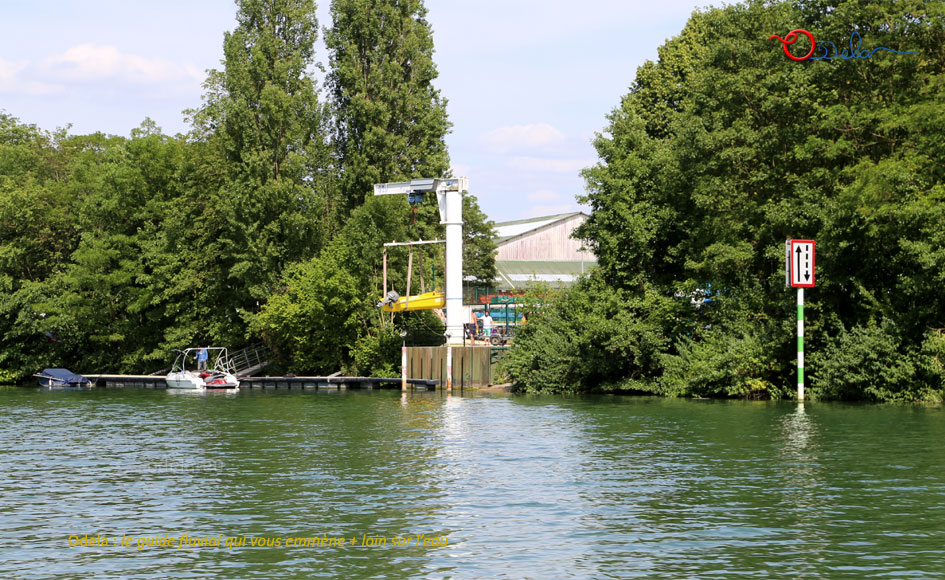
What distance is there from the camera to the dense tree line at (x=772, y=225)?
39.5 metres

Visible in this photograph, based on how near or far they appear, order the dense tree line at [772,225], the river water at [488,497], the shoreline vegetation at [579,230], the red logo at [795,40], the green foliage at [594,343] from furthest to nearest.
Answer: the green foliage at [594,343] < the red logo at [795,40] < the shoreline vegetation at [579,230] < the dense tree line at [772,225] < the river water at [488,497]

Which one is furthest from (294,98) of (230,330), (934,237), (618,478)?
(618,478)

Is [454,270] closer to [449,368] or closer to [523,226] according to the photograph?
→ [449,368]

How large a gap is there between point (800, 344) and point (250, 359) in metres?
40.4

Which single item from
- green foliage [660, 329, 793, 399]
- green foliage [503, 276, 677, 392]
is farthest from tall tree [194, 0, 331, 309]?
green foliage [660, 329, 793, 399]

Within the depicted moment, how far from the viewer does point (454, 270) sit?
2306 inches

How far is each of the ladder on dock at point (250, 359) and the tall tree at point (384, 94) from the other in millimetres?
11156

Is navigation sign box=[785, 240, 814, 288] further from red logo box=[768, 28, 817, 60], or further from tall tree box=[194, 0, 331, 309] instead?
tall tree box=[194, 0, 331, 309]

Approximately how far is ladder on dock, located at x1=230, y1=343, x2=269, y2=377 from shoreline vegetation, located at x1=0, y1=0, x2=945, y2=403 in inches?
51.4

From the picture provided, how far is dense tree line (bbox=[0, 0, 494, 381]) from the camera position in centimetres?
6600

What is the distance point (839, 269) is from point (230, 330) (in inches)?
1627

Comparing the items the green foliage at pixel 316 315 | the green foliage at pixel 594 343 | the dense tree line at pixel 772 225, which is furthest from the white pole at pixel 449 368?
the green foliage at pixel 316 315

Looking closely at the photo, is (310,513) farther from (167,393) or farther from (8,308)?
(8,308)

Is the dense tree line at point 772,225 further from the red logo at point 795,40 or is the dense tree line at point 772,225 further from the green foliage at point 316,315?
the green foliage at point 316,315
